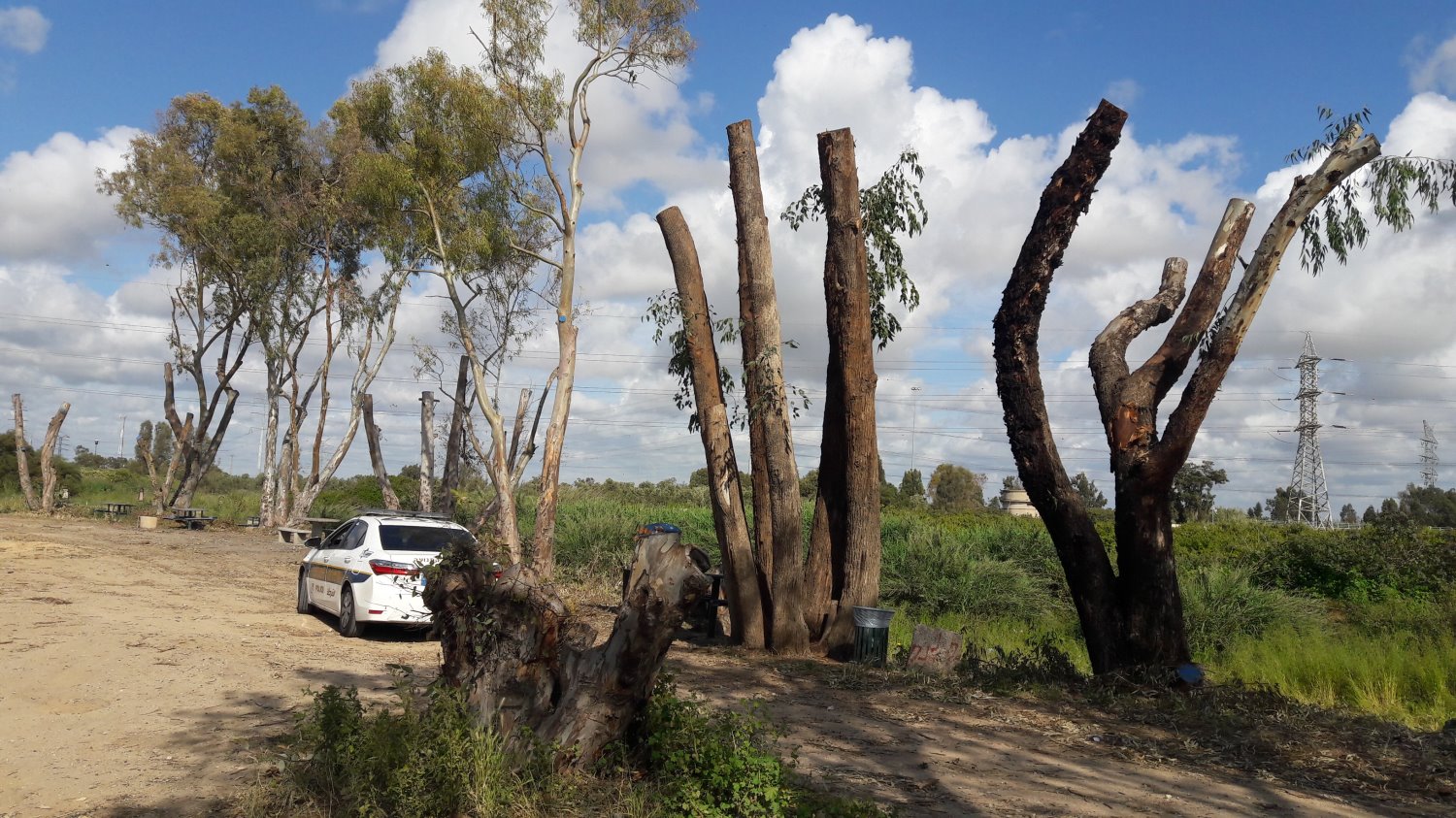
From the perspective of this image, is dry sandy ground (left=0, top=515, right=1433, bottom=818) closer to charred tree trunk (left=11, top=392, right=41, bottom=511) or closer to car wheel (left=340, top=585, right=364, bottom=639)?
car wheel (left=340, top=585, right=364, bottom=639)

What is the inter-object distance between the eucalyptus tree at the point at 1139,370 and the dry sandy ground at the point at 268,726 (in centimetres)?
145

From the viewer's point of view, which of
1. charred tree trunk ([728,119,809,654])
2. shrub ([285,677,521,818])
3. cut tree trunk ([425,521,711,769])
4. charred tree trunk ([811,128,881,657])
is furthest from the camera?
charred tree trunk ([728,119,809,654])

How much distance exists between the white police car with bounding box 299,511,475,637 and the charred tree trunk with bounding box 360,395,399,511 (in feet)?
40.1

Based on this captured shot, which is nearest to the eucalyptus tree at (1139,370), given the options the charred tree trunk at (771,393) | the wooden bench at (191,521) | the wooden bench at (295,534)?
the charred tree trunk at (771,393)

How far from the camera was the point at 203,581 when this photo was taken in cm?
1769

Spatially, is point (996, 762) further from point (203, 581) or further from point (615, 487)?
point (615, 487)

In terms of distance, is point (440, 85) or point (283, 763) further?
point (440, 85)

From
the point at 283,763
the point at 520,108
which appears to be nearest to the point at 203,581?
the point at 520,108

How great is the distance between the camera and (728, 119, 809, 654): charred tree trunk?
1227 centimetres

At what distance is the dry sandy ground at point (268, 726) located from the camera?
19.9 ft

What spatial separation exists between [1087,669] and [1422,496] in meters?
54.8

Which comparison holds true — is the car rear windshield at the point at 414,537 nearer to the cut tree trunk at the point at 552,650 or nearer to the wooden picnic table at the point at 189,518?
the cut tree trunk at the point at 552,650

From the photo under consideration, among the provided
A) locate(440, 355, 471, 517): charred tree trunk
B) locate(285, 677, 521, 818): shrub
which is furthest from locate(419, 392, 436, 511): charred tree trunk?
locate(285, 677, 521, 818): shrub

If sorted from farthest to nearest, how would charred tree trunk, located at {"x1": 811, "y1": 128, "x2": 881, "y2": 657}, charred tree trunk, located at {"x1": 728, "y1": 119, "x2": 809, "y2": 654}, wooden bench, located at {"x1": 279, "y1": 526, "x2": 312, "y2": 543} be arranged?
1. wooden bench, located at {"x1": 279, "y1": 526, "x2": 312, "y2": 543}
2. charred tree trunk, located at {"x1": 728, "y1": 119, "x2": 809, "y2": 654}
3. charred tree trunk, located at {"x1": 811, "y1": 128, "x2": 881, "y2": 657}
